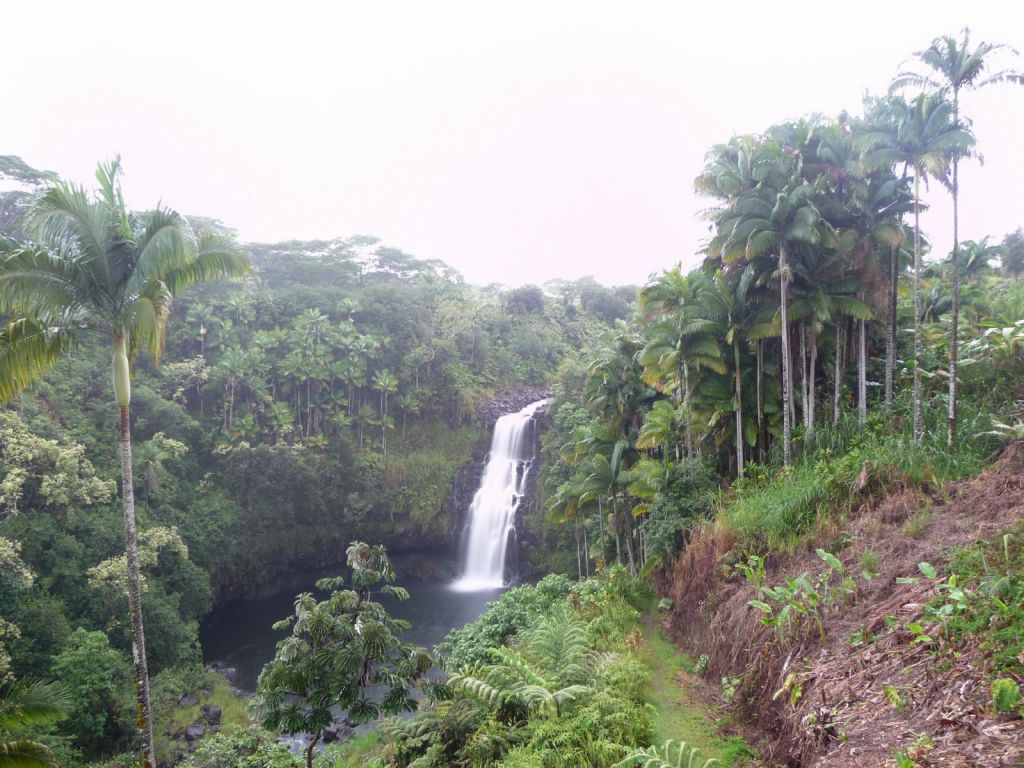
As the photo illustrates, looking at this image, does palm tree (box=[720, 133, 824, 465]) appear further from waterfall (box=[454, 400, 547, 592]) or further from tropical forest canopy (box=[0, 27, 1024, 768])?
waterfall (box=[454, 400, 547, 592])

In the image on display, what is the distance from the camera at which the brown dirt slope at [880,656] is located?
13.0 feet

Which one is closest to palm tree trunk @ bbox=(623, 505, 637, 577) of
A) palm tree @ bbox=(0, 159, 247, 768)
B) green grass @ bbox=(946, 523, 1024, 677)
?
green grass @ bbox=(946, 523, 1024, 677)

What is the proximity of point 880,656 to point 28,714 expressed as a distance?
7.18 meters

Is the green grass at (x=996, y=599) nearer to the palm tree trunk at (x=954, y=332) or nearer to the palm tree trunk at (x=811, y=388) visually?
the palm tree trunk at (x=954, y=332)

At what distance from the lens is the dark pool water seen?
22.2m

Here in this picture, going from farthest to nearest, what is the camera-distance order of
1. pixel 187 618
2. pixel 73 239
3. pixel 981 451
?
1. pixel 187 618
2. pixel 981 451
3. pixel 73 239

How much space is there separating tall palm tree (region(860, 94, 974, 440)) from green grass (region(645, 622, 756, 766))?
5.72 meters

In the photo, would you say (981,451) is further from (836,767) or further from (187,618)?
(187,618)

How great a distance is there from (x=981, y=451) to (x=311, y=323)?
2952 centimetres

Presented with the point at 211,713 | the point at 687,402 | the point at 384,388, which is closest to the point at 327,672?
the point at 687,402

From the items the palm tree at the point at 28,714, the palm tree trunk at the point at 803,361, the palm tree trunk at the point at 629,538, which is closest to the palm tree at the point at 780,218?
the palm tree trunk at the point at 803,361

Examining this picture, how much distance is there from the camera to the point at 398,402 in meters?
33.1

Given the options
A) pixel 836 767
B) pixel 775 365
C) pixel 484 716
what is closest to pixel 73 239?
pixel 484 716

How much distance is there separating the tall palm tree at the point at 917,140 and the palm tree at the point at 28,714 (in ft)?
38.9
